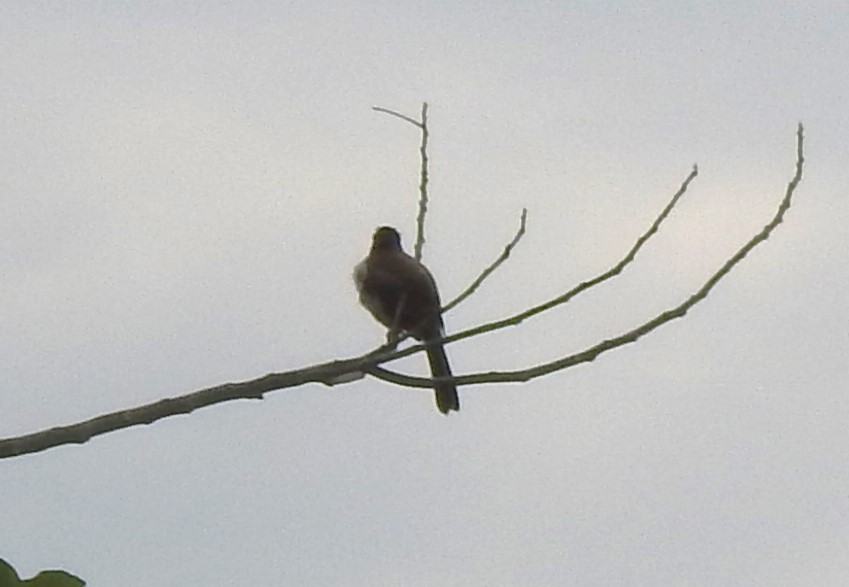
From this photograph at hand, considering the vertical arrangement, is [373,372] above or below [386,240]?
below

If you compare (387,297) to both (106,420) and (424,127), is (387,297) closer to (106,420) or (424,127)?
(424,127)

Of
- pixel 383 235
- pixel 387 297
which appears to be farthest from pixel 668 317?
pixel 383 235

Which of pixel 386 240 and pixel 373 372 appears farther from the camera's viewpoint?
pixel 386 240

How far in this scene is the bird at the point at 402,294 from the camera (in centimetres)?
598

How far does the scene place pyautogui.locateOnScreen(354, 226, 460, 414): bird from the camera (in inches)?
235

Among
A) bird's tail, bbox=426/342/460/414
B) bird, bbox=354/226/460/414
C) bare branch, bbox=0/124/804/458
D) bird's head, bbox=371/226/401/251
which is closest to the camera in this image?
bare branch, bbox=0/124/804/458

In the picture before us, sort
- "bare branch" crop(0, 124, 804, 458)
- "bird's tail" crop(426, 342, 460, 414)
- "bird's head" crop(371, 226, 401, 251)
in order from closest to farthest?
"bare branch" crop(0, 124, 804, 458) → "bird's tail" crop(426, 342, 460, 414) → "bird's head" crop(371, 226, 401, 251)

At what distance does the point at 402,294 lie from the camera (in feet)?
19.9

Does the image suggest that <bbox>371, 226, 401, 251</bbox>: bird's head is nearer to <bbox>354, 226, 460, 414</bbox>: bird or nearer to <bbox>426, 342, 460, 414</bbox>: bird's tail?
<bbox>354, 226, 460, 414</bbox>: bird

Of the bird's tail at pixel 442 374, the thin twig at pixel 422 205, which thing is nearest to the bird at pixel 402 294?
the bird's tail at pixel 442 374

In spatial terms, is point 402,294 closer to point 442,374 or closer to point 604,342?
point 442,374

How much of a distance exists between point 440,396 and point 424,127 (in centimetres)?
235

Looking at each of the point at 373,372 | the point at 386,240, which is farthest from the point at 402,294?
the point at 373,372

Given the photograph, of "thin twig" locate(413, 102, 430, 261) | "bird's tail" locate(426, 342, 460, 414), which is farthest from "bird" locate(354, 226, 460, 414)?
"thin twig" locate(413, 102, 430, 261)
